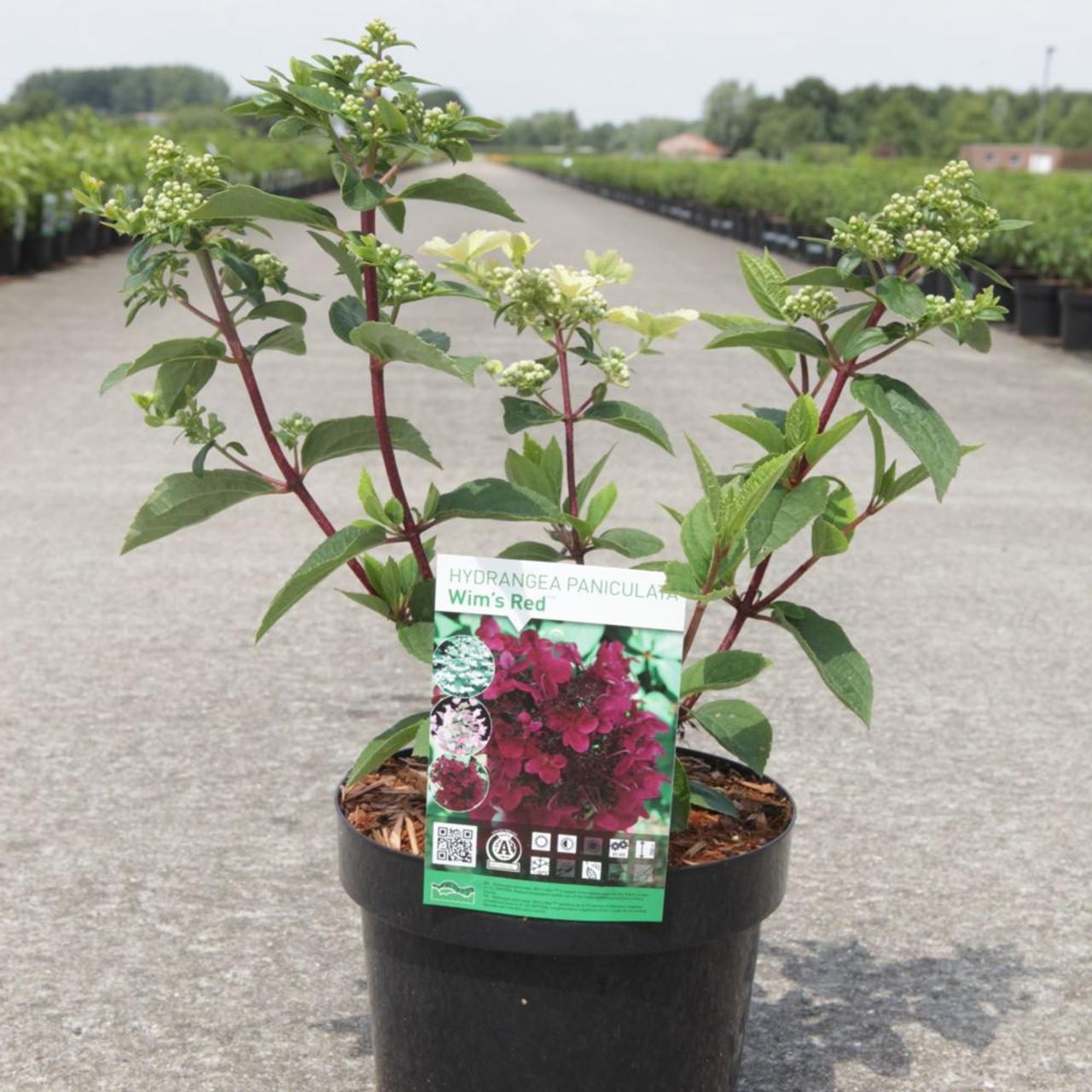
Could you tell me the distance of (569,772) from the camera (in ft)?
5.53

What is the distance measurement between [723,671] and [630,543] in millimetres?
232

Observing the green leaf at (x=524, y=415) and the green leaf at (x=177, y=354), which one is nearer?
the green leaf at (x=177, y=354)

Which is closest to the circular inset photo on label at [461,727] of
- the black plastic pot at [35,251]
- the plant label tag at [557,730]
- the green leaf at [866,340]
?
the plant label tag at [557,730]

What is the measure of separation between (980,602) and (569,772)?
3669mm

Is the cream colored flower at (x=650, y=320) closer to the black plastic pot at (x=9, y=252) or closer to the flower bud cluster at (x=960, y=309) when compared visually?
the flower bud cluster at (x=960, y=309)

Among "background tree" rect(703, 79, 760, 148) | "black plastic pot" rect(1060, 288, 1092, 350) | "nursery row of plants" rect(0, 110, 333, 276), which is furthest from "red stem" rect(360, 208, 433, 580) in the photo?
"background tree" rect(703, 79, 760, 148)

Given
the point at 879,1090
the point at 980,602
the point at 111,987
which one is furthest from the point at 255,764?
the point at 980,602

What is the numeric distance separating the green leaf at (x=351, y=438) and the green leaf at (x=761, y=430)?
1.19 ft

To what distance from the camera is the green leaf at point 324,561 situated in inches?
68.5

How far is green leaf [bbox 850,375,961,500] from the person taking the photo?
170 centimetres

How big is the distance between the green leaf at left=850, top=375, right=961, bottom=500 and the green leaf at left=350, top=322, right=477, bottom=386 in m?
0.44

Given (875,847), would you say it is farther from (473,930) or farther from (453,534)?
(453,534)

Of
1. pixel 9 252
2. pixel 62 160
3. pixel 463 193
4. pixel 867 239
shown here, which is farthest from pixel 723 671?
pixel 62 160

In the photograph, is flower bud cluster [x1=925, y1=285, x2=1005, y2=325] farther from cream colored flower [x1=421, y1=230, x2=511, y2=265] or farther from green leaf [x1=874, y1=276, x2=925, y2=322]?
cream colored flower [x1=421, y1=230, x2=511, y2=265]
